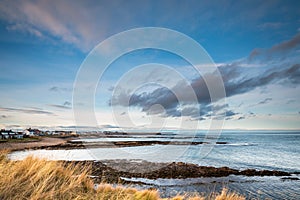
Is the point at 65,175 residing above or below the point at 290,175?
above

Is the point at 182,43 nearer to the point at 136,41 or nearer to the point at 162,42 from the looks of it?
the point at 162,42

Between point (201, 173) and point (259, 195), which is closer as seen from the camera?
point (259, 195)

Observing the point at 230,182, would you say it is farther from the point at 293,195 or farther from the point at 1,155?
the point at 1,155

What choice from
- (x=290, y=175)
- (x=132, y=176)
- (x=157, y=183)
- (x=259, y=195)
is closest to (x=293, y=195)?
(x=259, y=195)

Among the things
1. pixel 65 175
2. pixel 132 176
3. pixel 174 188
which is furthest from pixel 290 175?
pixel 65 175

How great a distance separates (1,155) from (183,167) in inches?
592

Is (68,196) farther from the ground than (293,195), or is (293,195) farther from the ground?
(68,196)

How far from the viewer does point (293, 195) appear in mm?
12352

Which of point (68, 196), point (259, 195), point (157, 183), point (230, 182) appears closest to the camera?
point (68, 196)

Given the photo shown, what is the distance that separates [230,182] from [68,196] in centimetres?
1316

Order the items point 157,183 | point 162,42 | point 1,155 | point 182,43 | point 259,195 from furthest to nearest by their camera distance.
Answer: point 162,42
point 182,43
point 157,183
point 259,195
point 1,155

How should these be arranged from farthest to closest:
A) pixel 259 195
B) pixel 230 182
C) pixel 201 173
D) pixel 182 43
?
pixel 182 43, pixel 201 173, pixel 230 182, pixel 259 195

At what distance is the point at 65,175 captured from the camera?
6.21 m

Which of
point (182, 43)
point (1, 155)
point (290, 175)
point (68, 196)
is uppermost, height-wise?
point (182, 43)
